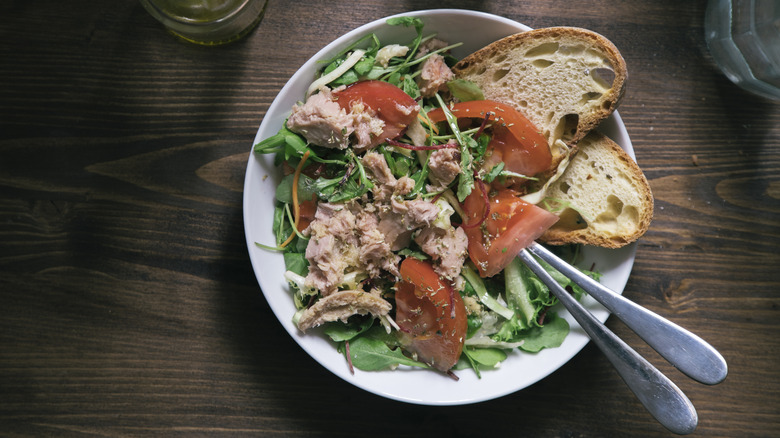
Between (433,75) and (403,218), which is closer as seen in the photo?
(403,218)

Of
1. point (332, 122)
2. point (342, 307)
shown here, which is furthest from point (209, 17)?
point (342, 307)

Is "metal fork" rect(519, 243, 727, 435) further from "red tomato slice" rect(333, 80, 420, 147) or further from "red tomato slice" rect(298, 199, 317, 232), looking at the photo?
"red tomato slice" rect(298, 199, 317, 232)

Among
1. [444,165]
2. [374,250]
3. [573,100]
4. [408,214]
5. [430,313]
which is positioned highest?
[573,100]

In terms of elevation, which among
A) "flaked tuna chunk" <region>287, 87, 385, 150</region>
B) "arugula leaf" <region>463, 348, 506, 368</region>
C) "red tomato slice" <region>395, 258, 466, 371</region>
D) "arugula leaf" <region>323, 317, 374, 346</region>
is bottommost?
"arugula leaf" <region>463, 348, 506, 368</region>

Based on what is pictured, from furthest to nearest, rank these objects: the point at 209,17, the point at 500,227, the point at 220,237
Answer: the point at 220,237 < the point at 209,17 < the point at 500,227

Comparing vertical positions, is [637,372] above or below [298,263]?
below

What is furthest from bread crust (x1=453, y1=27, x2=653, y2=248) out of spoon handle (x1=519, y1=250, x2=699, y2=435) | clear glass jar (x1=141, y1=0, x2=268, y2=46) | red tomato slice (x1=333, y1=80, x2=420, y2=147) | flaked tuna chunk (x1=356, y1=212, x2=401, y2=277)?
clear glass jar (x1=141, y1=0, x2=268, y2=46)

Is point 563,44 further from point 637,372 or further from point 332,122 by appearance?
point 637,372

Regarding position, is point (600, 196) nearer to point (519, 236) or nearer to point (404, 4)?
point (519, 236)
